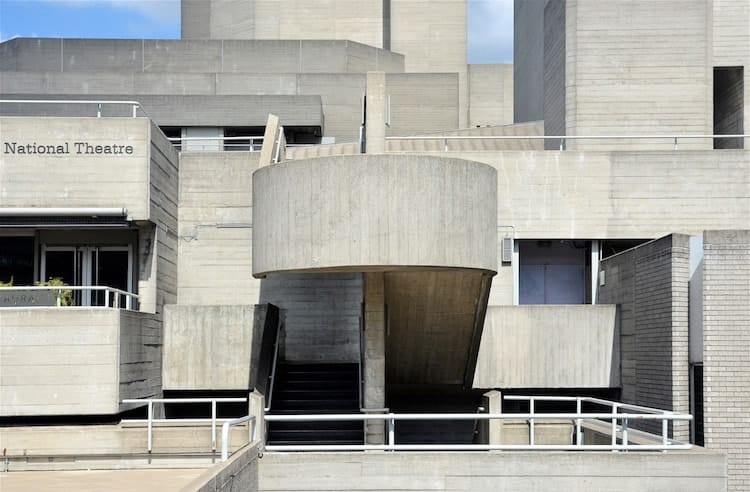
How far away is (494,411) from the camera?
19.1 m

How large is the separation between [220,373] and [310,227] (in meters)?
7.08

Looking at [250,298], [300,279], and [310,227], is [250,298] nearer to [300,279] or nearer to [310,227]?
[300,279]

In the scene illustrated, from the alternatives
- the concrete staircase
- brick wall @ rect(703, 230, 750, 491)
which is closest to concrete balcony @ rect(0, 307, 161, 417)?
the concrete staircase

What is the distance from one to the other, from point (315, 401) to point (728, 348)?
27.1 ft

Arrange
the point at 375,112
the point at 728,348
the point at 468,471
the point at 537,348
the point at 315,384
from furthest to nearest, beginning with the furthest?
the point at 537,348 < the point at 315,384 < the point at 375,112 < the point at 728,348 < the point at 468,471

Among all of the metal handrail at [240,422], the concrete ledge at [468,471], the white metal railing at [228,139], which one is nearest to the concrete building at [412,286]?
the concrete ledge at [468,471]

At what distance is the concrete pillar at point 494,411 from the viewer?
19.2 m

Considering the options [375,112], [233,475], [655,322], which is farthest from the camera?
[655,322]

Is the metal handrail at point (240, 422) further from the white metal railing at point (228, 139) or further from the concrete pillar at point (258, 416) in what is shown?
the white metal railing at point (228, 139)

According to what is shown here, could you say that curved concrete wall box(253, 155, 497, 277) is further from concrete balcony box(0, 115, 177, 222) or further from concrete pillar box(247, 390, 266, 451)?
concrete balcony box(0, 115, 177, 222)

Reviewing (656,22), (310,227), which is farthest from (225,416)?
(656,22)

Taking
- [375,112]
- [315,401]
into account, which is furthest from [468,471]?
[375,112]

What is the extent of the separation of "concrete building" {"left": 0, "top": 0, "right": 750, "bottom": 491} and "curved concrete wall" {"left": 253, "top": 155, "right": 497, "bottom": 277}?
0.04 metres

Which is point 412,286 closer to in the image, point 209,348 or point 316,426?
point 316,426
